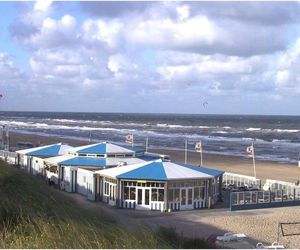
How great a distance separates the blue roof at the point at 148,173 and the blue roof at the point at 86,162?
4.65 m

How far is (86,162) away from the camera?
31.9 m

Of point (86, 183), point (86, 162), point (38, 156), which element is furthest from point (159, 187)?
point (38, 156)

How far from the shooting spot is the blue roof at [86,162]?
3134 centimetres

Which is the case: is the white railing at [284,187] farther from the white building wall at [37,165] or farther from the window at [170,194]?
the white building wall at [37,165]

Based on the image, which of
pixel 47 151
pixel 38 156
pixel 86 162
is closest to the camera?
pixel 86 162

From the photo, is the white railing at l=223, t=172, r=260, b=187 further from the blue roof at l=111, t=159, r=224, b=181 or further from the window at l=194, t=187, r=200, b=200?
the window at l=194, t=187, r=200, b=200

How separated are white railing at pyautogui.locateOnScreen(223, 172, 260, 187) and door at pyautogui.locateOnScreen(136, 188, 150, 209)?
8.89 meters

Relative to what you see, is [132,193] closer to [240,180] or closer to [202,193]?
[202,193]

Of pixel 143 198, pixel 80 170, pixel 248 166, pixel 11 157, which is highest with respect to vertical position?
pixel 80 170

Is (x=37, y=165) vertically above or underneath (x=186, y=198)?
above

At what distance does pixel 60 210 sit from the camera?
33.9 ft

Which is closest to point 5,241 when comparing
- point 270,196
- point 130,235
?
point 130,235

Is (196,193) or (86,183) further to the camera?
(86,183)

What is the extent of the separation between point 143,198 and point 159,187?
103 cm
